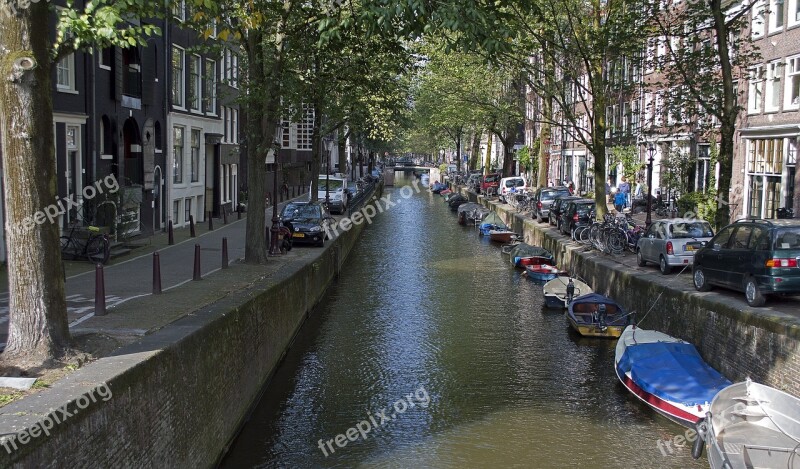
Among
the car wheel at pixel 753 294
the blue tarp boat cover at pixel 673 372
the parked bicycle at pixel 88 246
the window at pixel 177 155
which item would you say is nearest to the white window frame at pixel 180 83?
the window at pixel 177 155

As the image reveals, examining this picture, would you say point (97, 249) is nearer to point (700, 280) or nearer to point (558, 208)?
point (700, 280)

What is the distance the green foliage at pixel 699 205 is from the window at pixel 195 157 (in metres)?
20.1

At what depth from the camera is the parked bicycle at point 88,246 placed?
19.2m

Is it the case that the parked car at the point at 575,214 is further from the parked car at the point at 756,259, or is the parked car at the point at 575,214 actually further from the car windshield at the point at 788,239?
the car windshield at the point at 788,239

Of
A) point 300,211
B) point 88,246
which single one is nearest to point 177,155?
point 300,211

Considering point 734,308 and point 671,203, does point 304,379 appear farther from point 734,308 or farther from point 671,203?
point 671,203

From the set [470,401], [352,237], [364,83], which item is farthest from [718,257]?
[352,237]

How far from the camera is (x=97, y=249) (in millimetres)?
19312

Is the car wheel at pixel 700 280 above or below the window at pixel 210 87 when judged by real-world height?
below

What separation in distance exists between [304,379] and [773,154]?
2248cm

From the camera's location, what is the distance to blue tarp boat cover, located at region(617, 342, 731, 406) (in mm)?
13070

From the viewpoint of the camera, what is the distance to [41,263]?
8516mm

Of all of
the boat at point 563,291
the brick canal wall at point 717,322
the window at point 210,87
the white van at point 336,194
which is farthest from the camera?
the white van at point 336,194

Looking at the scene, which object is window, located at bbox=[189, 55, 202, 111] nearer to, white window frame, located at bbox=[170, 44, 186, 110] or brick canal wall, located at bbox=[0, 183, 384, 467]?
white window frame, located at bbox=[170, 44, 186, 110]
